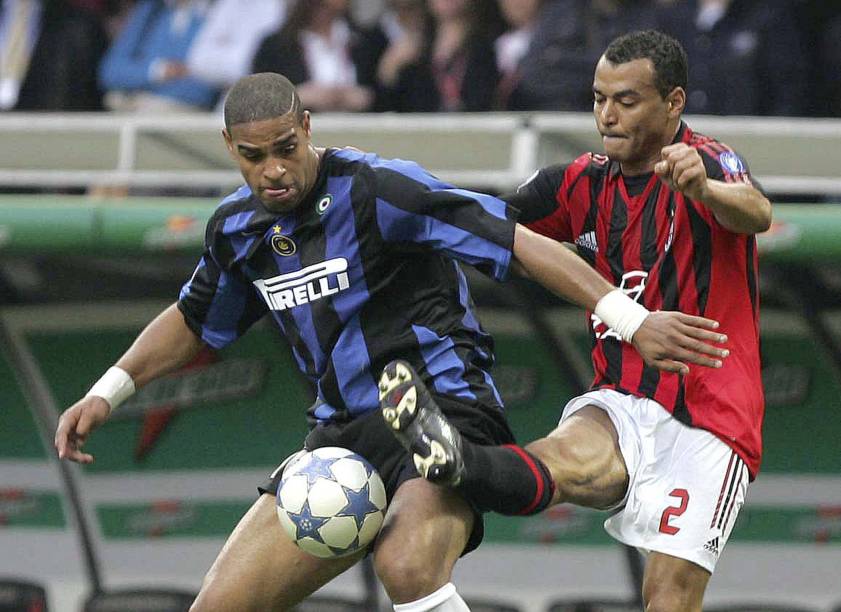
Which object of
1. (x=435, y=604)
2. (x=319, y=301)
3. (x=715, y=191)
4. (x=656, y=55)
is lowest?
(x=435, y=604)

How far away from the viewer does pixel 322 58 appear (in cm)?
852

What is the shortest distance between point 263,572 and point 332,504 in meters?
0.37

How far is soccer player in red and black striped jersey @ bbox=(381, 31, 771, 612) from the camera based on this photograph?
513 centimetres

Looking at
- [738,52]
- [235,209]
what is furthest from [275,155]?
[738,52]

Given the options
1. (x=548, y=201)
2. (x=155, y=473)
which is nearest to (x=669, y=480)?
(x=548, y=201)

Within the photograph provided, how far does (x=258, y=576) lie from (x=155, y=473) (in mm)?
3615

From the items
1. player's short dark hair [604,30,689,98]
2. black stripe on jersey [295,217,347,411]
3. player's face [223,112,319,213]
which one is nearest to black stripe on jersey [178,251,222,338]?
black stripe on jersey [295,217,347,411]

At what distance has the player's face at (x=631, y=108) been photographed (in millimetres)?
5133

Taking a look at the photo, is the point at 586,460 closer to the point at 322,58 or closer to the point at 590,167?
the point at 590,167

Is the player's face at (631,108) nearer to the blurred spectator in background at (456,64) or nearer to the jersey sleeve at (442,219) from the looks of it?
the jersey sleeve at (442,219)

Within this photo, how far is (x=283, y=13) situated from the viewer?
28.4ft

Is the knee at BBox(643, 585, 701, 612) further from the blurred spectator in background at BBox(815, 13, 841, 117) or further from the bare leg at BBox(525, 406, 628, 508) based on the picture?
the blurred spectator in background at BBox(815, 13, 841, 117)

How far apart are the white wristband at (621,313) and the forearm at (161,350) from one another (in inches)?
58.9

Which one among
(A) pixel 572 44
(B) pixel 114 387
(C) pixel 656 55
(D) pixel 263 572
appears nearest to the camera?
(D) pixel 263 572
